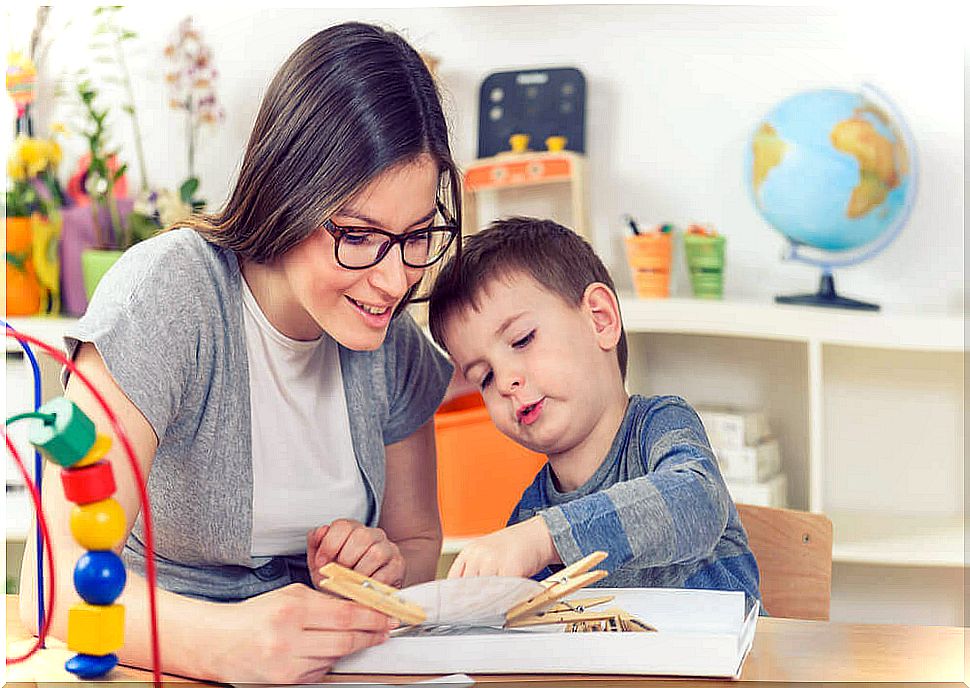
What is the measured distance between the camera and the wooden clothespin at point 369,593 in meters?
0.64

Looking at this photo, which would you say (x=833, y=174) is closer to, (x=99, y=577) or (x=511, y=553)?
(x=511, y=553)

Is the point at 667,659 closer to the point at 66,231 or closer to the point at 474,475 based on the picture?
the point at 474,475

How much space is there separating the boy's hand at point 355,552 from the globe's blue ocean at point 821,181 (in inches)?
46.6

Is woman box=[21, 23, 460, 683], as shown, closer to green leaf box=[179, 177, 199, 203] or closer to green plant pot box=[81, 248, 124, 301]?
green plant pot box=[81, 248, 124, 301]

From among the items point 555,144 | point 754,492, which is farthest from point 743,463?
point 555,144

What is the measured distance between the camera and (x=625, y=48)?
6.79 ft

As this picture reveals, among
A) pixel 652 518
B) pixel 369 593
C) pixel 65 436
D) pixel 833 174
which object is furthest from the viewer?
pixel 833 174

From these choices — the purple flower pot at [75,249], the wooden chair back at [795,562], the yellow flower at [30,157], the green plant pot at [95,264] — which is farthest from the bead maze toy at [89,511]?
the yellow flower at [30,157]

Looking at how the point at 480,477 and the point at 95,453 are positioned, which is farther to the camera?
the point at 480,477

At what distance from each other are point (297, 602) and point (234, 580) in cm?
25

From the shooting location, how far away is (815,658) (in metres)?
0.72

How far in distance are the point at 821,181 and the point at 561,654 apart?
4.28 ft

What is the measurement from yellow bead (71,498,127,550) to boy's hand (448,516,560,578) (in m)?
0.24

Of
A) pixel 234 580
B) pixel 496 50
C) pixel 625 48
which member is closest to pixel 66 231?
pixel 496 50
